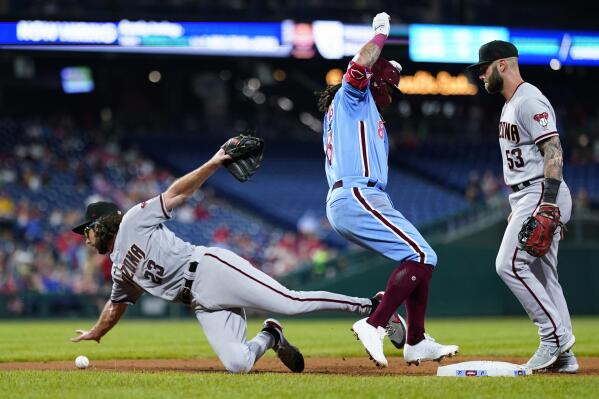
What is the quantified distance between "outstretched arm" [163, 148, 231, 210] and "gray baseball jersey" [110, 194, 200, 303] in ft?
0.23

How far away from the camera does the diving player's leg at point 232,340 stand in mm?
5938

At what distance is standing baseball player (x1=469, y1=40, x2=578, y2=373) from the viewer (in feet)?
18.6

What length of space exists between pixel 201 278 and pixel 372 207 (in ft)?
3.80

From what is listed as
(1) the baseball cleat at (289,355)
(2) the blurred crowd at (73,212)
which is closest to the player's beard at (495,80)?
(1) the baseball cleat at (289,355)

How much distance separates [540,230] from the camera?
18.3ft

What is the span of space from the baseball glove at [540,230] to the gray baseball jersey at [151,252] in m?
2.01

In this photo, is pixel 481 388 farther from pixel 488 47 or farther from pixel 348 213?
pixel 488 47

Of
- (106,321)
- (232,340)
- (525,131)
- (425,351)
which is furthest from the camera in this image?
(106,321)

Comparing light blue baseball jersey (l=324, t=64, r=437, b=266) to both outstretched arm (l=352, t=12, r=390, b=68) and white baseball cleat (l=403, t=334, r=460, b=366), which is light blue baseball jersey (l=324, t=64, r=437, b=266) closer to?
outstretched arm (l=352, t=12, r=390, b=68)

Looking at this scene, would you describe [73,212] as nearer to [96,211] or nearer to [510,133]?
[96,211]

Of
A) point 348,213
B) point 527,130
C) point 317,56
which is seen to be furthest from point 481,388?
point 317,56

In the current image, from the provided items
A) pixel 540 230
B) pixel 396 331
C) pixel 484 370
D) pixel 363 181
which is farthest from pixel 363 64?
pixel 484 370

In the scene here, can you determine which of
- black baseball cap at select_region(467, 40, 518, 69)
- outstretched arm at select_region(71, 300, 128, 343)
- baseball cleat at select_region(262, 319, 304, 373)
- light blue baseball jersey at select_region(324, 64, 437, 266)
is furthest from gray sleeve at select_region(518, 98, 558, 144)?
outstretched arm at select_region(71, 300, 128, 343)

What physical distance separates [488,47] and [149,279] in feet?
8.31
